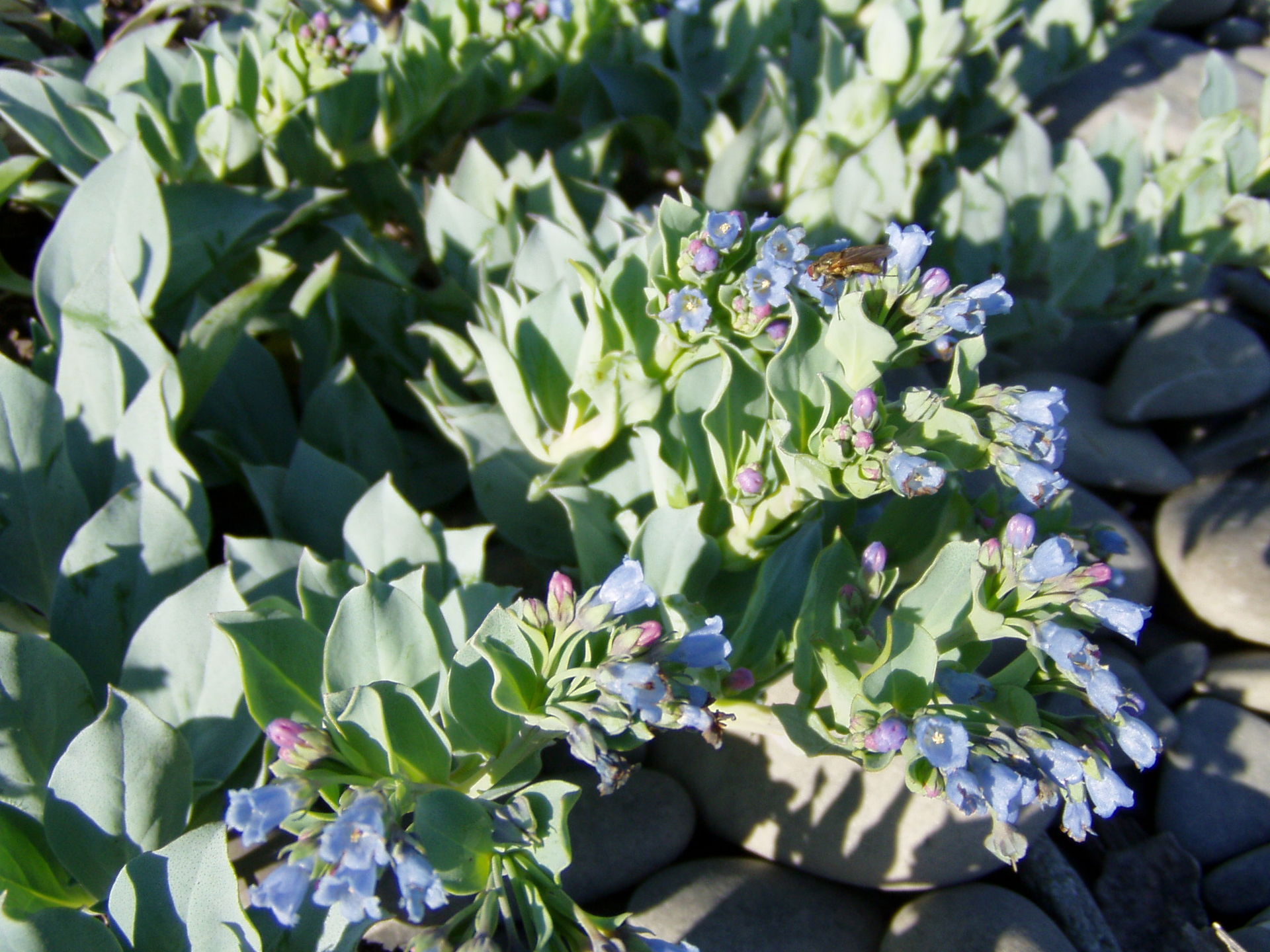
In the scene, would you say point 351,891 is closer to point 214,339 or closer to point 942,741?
point 942,741

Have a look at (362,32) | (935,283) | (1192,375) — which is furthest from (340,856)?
(1192,375)

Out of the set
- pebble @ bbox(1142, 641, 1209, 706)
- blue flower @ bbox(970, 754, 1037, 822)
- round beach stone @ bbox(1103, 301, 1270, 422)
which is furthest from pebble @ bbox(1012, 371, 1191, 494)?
blue flower @ bbox(970, 754, 1037, 822)

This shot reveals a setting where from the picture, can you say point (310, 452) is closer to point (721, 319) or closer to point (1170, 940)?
point (721, 319)

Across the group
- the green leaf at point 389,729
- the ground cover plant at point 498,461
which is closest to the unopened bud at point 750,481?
the ground cover plant at point 498,461

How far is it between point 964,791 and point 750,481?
62cm

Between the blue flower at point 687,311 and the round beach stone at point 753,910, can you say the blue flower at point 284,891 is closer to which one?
the round beach stone at point 753,910

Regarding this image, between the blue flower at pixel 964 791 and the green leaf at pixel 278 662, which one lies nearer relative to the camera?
the blue flower at pixel 964 791

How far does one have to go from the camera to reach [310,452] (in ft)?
6.34

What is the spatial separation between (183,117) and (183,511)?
3.92ft

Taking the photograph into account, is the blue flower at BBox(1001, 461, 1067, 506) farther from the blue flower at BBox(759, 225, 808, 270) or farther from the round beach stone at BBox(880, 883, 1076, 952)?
the round beach stone at BBox(880, 883, 1076, 952)

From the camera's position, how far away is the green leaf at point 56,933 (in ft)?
3.93

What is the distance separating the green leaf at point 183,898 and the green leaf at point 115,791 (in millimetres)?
130

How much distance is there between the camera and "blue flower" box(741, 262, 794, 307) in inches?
61.7

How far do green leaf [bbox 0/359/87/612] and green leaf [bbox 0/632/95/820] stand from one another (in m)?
0.32
